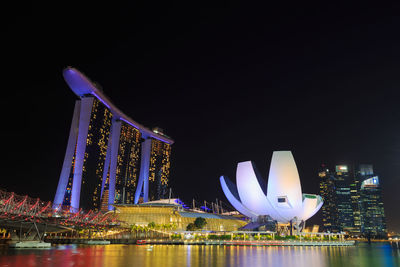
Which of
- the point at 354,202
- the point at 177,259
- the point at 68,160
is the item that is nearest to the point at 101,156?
the point at 68,160

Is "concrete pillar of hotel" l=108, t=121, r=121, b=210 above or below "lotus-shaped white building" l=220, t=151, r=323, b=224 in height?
above

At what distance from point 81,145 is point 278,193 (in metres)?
39.6

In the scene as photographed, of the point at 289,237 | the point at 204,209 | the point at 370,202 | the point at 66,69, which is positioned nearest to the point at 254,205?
the point at 289,237

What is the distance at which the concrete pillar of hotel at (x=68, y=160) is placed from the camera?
6431 centimetres

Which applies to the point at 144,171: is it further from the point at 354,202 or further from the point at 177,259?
the point at 354,202

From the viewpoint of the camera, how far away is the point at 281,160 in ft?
186

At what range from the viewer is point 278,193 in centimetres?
5800

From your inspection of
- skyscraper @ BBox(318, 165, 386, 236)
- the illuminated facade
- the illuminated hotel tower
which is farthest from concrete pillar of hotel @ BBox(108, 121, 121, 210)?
skyscraper @ BBox(318, 165, 386, 236)

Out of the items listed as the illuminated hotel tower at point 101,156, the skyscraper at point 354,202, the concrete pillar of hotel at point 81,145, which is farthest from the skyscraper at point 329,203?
the concrete pillar of hotel at point 81,145

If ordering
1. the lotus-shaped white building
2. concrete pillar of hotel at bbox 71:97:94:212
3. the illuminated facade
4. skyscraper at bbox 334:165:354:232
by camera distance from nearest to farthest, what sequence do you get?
the lotus-shaped white building
concrete pillar of hotel at bbox 71:97:94:212
the illuminated facade
skyscraper at bbox 334:165:354:232

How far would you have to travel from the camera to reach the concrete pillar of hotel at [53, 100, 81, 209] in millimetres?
64312

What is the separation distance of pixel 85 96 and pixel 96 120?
626 cm

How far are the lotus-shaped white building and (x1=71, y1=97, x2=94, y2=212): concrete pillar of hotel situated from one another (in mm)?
30979

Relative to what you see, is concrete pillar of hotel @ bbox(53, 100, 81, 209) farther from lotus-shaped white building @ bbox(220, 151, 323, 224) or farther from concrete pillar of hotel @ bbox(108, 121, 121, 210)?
lotus-shaped white building @ bbox(220, 151, 323, 224)
